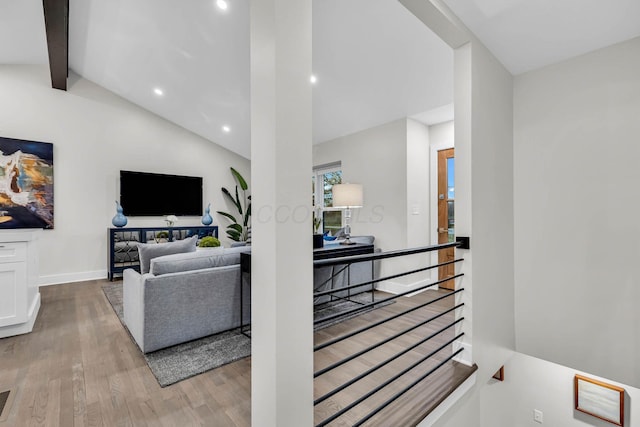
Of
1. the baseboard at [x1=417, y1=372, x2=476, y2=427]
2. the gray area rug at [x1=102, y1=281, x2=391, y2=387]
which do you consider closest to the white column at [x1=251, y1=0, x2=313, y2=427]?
the baseboard at [x1=417, y1=372, x2=476, y2=427]

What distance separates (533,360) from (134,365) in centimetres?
337

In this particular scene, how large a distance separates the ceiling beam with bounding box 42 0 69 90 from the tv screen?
61.5 inches

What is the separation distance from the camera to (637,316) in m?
2.05

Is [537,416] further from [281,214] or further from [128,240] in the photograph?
[128,240]

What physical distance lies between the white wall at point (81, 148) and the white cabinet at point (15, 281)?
7.62ft

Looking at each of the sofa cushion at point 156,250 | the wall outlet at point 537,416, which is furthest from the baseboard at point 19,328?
the wall outlet at point 537,416

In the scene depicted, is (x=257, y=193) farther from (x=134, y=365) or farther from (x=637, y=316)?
(x=637, y=316)

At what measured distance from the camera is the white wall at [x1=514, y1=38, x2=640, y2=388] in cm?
209

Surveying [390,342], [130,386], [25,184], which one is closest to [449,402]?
[390,342]

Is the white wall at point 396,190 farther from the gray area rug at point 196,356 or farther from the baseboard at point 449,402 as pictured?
the gray area rug at point 196,356

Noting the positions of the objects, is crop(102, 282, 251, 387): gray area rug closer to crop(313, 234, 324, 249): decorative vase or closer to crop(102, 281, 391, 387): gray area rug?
crop(102, 281, 391, 387): gray area rug

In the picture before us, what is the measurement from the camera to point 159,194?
212 inches

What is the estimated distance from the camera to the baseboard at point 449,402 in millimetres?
1640

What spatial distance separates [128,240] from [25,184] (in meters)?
1.54
